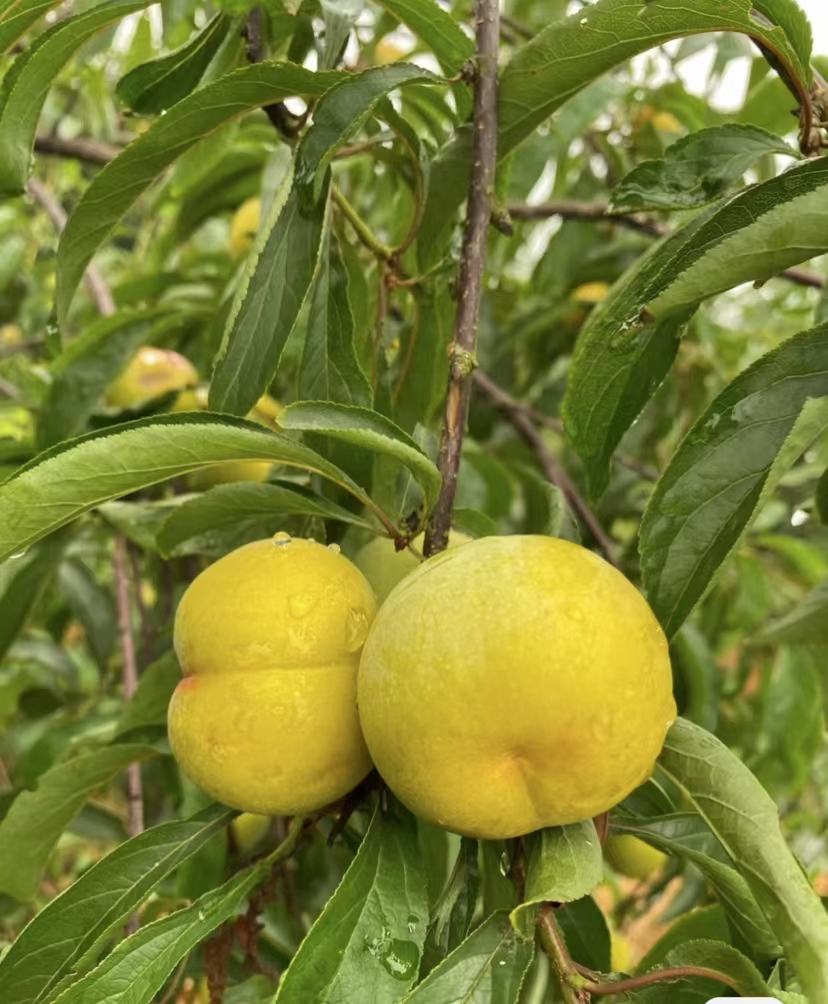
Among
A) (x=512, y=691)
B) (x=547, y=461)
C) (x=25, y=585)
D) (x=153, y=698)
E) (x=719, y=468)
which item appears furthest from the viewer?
(x=547, y=461)

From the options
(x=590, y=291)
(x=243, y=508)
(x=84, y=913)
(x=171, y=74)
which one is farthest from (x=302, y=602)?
(x=590, y=291)

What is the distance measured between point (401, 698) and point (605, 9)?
435 millimetres

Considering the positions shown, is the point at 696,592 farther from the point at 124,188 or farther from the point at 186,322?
the point at 186,322

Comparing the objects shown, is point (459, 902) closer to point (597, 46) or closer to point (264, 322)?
point (264, 322)

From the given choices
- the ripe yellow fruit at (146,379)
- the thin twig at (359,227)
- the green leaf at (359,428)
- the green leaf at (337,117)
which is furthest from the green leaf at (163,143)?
the ripe yellow fruit at (146,379)

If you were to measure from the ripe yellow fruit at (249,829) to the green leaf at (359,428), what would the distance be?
32.1 inches

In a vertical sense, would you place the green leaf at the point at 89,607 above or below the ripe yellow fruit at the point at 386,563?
below

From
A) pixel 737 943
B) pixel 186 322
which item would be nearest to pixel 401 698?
pixel 737 943

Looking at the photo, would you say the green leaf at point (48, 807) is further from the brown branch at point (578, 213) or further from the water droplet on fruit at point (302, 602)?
the brown branch at point (578, 213)

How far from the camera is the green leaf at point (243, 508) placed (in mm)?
700

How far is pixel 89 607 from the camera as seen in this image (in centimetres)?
159

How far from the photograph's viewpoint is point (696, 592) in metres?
0.62

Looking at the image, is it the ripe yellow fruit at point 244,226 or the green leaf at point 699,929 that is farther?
the ripe yellow fruit at point 244,226

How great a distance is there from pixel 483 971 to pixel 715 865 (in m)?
0.16
